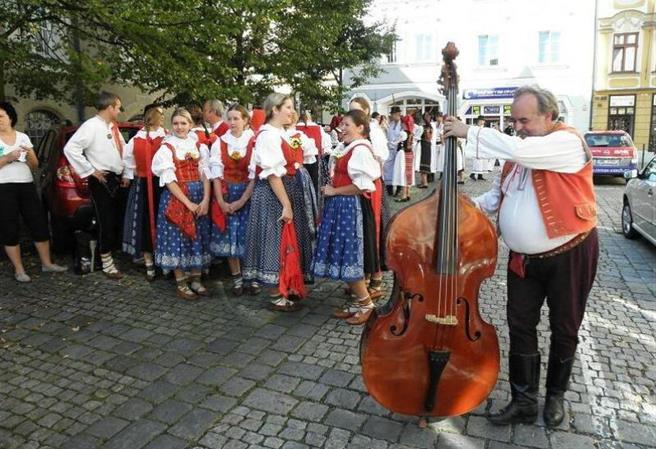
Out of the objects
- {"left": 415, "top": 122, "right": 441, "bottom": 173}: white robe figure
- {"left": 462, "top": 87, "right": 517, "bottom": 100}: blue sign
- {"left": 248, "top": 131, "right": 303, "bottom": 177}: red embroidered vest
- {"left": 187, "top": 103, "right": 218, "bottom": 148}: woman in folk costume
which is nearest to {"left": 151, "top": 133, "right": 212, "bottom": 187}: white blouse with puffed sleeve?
{"left": 187, "top": 103, "right": 218, "bottom": 148}: woman in folk costume

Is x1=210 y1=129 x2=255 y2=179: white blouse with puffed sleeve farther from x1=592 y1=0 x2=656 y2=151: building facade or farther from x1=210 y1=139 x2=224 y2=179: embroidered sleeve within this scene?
x1=592 y1=0 x2=656 y2=151: building facade

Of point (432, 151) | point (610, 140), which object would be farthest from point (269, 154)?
point (610, 140)

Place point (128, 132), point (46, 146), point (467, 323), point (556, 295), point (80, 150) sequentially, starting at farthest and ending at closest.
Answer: point (46, 146) < point (128, 132) < point (80, 150) < point (556, 295) < point (467, 323)

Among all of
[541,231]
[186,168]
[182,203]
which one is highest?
[186,168]

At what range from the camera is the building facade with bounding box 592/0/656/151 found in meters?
28.9

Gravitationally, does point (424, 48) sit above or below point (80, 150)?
→ above

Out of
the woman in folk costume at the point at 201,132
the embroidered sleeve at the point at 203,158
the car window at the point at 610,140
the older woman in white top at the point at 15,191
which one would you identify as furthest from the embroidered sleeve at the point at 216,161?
the car window at the point at 610,140

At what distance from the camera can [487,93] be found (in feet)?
103

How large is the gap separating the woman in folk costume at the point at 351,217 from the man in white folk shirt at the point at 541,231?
1.40 meters

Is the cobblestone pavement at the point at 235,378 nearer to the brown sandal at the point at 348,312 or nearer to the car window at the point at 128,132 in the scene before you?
the brown sandal at the point at 348,312

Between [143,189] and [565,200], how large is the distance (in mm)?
4431

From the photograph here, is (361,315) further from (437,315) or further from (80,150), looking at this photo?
(80,150)

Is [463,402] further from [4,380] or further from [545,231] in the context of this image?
[4,380]

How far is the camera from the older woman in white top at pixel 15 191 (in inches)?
227
